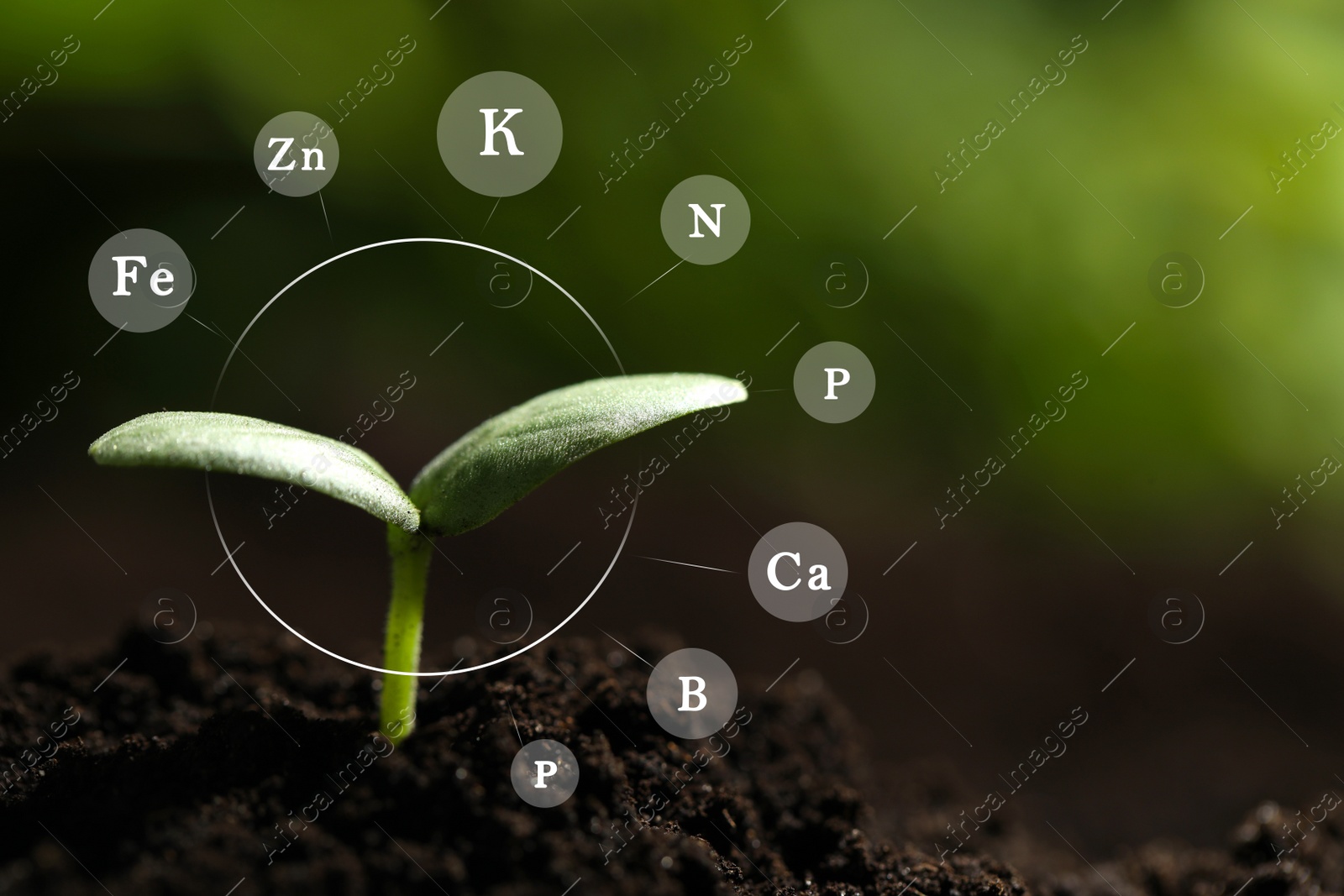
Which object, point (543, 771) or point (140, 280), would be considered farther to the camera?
point (140, 280)

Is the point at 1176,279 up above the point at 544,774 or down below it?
below

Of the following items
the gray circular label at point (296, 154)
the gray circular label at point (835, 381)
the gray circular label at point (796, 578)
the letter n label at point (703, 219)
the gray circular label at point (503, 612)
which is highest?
the gray circular label at point (296, 154)

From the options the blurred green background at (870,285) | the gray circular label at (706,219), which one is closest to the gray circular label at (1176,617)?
the blurred green background at (870,285)

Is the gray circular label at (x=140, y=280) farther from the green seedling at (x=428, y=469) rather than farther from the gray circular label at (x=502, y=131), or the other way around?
the green seedling at (x=428, y=469)

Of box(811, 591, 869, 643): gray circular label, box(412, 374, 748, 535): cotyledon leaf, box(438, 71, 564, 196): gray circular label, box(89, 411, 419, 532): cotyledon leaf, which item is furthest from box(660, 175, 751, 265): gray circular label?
box(89, 411, 419, 532): cotyledon leaf

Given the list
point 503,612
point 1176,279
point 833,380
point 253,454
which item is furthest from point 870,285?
point 253,454

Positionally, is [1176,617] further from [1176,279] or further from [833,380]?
[833,380]
